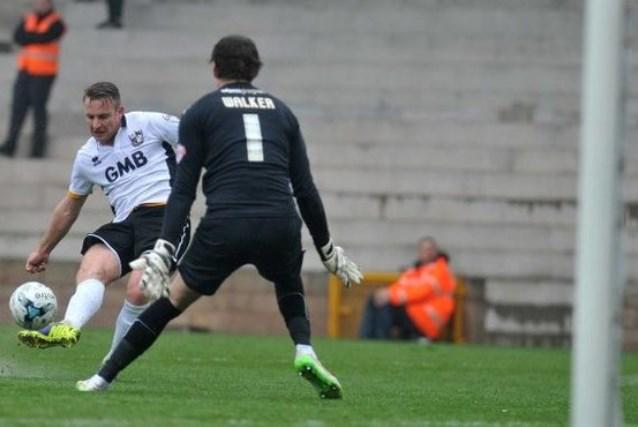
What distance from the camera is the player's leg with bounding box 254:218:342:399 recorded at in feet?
29.1

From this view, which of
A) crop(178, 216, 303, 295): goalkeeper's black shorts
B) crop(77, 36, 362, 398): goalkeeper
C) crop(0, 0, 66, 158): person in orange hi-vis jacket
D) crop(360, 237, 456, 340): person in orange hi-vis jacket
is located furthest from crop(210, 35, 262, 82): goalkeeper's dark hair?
crop(0, 0, 66, 158): person in orange hi-vis jacket

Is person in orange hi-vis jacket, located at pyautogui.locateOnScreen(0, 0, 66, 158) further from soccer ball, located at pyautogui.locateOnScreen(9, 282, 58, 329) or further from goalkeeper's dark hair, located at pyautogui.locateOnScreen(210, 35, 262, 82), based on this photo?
goalkeeper's dark hair, located at pyautogui.locateOnScreen(210, 35, 262, 82)

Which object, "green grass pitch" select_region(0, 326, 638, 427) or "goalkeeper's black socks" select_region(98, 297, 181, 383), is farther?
"goalkeeper's black socks" select_region(98, 297, 181, 383)

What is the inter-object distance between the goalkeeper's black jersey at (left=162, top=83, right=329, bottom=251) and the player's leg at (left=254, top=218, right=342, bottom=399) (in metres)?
0.08

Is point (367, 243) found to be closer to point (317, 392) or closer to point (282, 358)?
point (282, 358)

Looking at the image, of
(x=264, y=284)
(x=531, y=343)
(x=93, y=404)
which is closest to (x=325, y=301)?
(x=264, y=284)

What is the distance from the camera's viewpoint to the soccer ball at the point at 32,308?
1048 cm

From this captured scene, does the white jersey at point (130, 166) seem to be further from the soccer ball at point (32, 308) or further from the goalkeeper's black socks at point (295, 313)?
the goalkeeper's black socks at point (295, 313)

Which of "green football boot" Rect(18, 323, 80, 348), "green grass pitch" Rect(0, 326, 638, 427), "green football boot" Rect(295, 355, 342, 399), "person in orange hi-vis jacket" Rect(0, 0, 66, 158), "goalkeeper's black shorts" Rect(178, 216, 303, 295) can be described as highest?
"person in orange hi-vis jacket" Rect(0, 0, 66, 158)

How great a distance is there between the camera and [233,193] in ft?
29.0

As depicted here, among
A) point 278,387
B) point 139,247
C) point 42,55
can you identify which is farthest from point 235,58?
point 42,55

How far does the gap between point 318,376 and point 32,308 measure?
205cm

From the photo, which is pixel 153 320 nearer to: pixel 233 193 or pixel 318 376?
pixel 233 193

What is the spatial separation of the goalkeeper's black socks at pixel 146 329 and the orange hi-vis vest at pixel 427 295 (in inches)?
410
